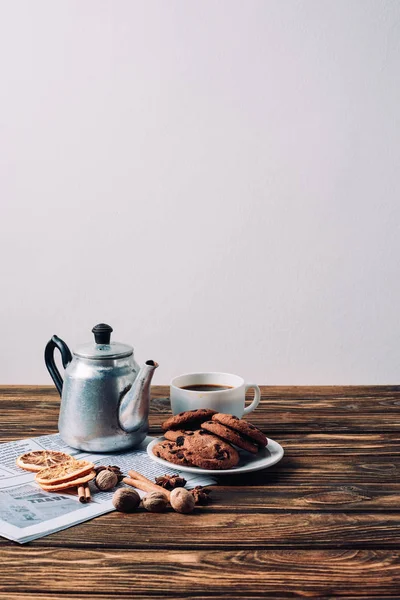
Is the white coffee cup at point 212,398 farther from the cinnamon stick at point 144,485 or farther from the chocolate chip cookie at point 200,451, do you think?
the cinnamon stick at point 144,485

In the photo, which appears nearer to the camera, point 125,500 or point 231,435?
point 125,500

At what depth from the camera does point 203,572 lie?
0.72m

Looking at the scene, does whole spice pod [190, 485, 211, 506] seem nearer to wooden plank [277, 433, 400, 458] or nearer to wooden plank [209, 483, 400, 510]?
wooden plank [209, 483, 400, 510]

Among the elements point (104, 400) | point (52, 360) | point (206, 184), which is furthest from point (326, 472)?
point (206, 184)

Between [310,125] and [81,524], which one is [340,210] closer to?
[310,125]

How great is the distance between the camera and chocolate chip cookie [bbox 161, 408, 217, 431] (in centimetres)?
108

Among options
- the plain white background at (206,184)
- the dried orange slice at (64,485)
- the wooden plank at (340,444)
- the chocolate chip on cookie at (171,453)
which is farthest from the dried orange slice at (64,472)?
the plain white background at (206,184)

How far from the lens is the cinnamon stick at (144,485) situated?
93 cm

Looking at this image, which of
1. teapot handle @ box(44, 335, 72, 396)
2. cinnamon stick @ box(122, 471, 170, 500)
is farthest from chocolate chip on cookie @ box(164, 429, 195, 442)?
teapot handle @ box(44, 335, 72, 396)

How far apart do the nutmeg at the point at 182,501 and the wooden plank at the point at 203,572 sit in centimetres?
11

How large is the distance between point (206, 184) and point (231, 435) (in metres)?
1.83

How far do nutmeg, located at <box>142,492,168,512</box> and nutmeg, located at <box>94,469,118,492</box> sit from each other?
0.07 m

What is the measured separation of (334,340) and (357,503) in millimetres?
1937

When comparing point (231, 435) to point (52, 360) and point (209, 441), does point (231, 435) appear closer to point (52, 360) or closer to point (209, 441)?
point (209, 441)
